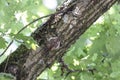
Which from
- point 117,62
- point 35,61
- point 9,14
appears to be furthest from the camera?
point 9,14

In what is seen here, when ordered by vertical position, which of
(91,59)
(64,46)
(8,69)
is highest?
(91,59)

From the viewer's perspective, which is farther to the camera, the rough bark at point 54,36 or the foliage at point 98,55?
the foliage at point 98,55

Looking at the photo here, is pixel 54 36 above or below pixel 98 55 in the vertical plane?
below

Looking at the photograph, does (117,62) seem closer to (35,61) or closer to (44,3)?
(35,61)

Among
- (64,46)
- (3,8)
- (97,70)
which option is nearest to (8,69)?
(64,46)

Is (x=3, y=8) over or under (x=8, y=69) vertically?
over

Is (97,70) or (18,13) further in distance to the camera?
(18,13)

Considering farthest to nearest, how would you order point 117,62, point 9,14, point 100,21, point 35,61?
point 9,14
point 100,21
point 117,62
point 35,61

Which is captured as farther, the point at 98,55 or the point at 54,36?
the point at 98,55
